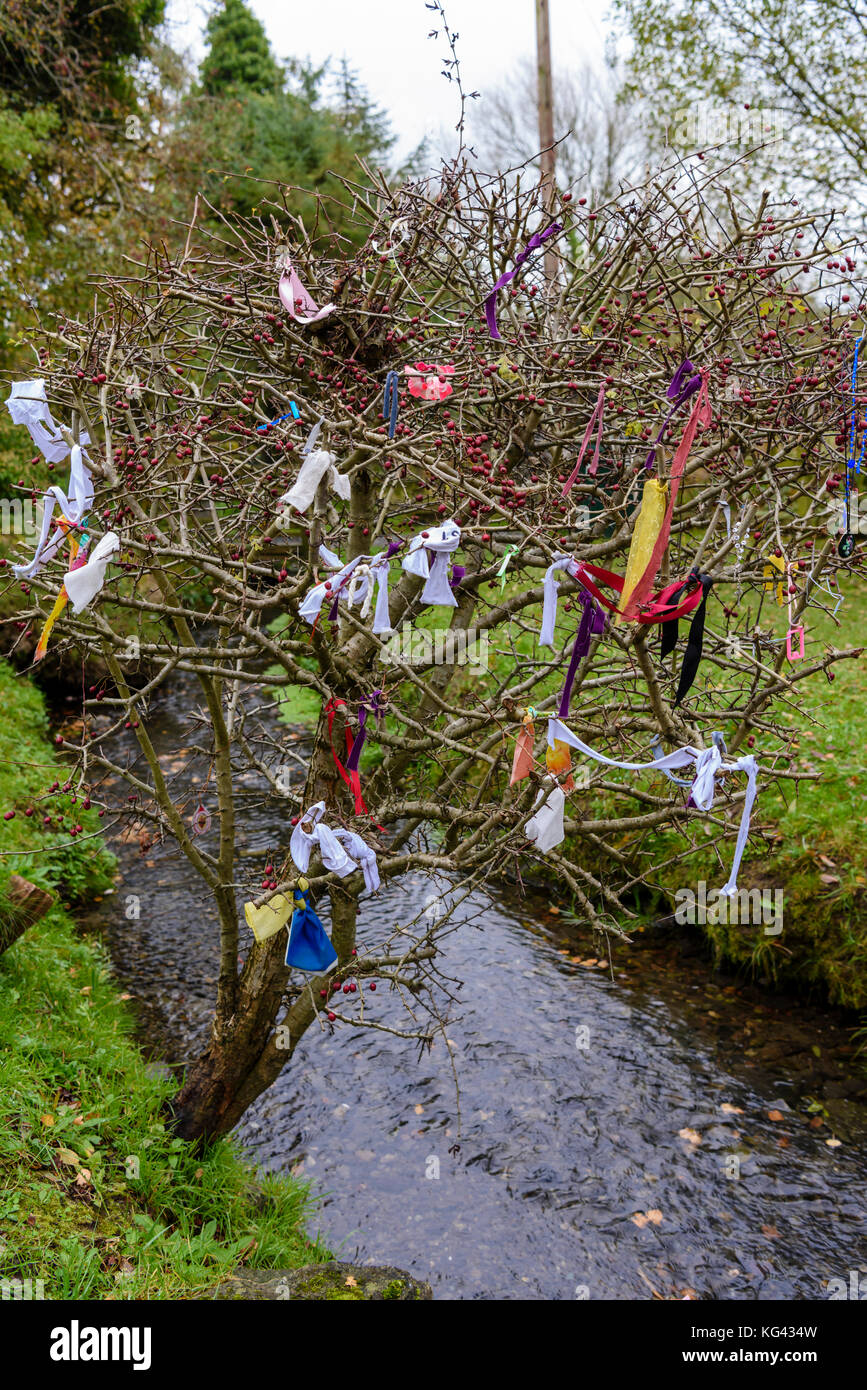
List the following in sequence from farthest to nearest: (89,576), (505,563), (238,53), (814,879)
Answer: (238,53) → (814,879) → (505,563) → (89,576)

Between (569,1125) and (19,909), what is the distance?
9.52ft

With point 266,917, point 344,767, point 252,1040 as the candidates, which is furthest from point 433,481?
point 252,1040

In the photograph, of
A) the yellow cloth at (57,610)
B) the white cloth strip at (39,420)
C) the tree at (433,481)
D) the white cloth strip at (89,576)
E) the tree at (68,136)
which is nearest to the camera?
the white cloth strip at (89,576)

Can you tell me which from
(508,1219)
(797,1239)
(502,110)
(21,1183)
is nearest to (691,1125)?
(797,1239)

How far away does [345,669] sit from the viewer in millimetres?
3111

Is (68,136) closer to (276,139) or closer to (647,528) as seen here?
(276,139)

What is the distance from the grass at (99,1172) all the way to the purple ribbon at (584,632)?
4.57 ft

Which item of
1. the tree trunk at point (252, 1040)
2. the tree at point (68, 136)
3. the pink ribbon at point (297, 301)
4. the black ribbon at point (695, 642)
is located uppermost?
the tree at point (68, 136)

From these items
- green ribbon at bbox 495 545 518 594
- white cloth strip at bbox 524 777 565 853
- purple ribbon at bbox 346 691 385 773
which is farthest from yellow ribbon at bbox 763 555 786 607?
Answer: purple ribbon at bbox 346 691 385 773

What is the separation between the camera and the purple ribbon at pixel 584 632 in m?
2.38

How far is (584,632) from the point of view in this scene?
2.43 meters

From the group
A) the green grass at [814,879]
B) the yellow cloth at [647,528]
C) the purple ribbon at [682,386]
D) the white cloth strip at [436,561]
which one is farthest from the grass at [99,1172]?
the green grass at [814,879]

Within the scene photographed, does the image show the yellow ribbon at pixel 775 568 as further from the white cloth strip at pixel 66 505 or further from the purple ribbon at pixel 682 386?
the white cloth strip at pixel 66 505

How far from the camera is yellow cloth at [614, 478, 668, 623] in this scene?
2047 mm
